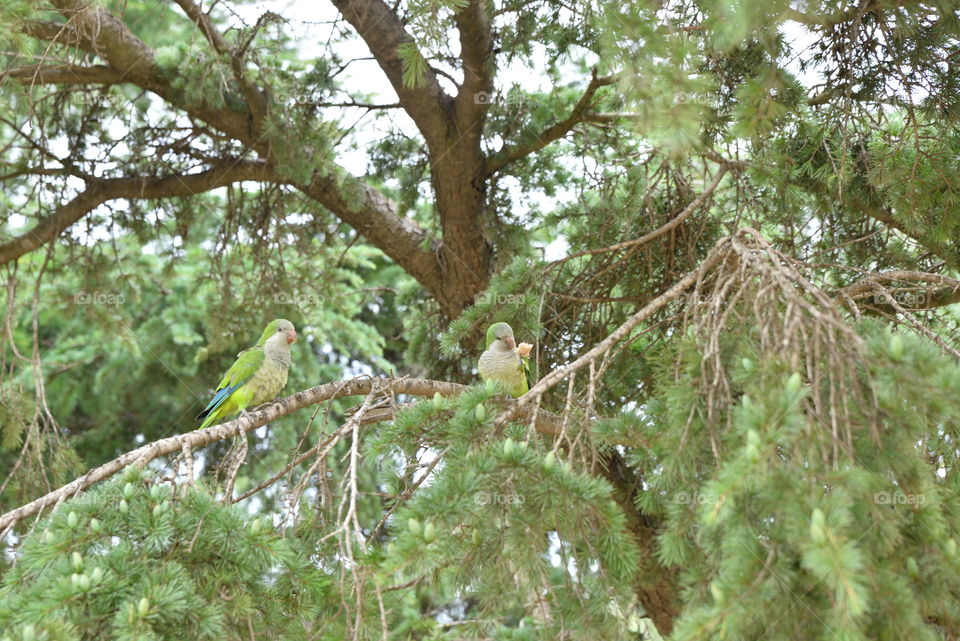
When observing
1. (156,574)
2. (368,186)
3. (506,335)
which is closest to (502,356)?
(506,335)

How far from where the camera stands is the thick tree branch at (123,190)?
231 inches

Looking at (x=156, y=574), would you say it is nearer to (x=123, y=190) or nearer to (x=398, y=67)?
(x=398, y=67)

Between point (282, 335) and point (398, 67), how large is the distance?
1.89 metres

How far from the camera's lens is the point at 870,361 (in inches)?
81.3

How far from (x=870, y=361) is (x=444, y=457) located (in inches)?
49.8

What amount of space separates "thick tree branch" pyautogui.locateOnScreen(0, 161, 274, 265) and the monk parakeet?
2062 mm

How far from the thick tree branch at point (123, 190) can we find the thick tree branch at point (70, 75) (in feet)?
2.48

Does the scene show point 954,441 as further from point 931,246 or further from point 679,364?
point 931,246

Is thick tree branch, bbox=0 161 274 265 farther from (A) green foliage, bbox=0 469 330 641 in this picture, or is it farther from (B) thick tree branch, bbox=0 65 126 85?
(A) green foliage, bbox=0 469 330 641

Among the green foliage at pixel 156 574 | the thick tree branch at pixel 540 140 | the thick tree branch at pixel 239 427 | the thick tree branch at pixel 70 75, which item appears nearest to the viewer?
the green foliage at pixel 156 574

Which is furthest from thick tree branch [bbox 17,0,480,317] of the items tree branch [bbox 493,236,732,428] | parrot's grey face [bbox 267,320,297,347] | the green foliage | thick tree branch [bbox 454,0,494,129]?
the green foliage

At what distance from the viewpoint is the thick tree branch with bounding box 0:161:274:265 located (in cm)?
587

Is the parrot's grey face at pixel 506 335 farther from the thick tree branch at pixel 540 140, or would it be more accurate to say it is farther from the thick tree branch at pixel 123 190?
the thick tree branch at pixel 123 190

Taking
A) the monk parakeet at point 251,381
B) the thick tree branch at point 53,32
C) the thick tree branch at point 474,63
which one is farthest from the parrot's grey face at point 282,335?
the thick tree branch at point 53,32
